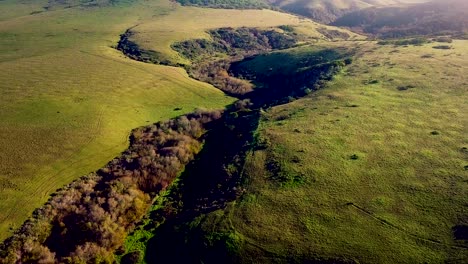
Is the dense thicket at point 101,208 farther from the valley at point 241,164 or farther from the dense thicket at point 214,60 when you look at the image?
the dense thicket at point 214,60

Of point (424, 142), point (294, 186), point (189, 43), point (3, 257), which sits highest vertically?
point (189, 43)

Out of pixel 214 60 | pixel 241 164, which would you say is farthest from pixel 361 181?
pixel 214 60

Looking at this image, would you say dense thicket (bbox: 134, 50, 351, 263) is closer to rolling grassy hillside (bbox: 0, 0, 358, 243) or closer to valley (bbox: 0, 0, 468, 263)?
valley (bbox: 0, 0, 468, 263)

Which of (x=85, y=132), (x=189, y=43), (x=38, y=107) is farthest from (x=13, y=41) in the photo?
(x=85, y=132)

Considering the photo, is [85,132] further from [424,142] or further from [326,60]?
[326,60]

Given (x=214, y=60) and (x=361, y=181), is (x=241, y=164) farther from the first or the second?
(x=214, y=60)

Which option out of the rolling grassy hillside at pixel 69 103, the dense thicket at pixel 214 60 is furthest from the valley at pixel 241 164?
the dense thicket at pixel 214 60

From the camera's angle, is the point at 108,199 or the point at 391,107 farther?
the point at 391,107
